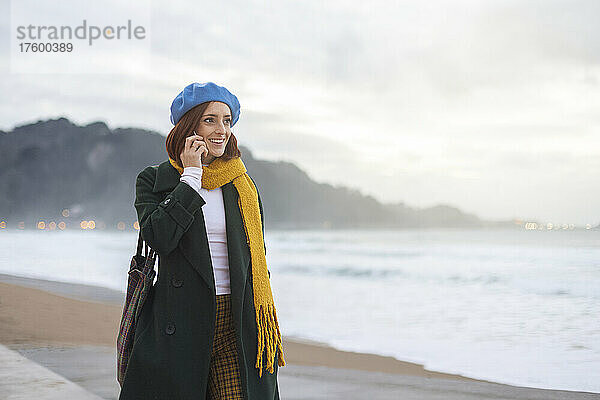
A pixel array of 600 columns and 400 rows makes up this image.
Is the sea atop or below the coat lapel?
below

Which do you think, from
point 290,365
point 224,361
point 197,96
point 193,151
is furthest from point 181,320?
point 290,365

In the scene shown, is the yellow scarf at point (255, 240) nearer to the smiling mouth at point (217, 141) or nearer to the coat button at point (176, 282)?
the smiling mouth at point (217, 141)

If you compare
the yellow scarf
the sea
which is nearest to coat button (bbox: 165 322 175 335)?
the yellow scarf

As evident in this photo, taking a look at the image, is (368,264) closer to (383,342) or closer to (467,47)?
(383,342)

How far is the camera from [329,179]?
79062 mm

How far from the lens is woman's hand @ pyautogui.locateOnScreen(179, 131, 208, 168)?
65.7 inches

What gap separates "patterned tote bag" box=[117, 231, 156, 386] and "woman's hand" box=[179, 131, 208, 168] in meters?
0.21

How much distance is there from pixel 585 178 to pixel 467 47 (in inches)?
794

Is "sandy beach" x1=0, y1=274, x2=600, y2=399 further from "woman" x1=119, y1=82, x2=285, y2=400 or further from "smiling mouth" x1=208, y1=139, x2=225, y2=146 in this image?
"smiling mouth" x1=208, y1=139, x2=225, y2=146

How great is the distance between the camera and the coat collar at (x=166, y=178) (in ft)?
5.54

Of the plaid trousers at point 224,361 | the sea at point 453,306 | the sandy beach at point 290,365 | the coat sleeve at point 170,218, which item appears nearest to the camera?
the coat sleeve at point 170,218

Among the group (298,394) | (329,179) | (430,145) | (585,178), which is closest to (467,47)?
(430,145)

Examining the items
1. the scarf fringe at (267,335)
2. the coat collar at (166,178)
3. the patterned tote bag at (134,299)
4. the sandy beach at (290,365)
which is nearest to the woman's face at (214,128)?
the coat collar at (166,178)

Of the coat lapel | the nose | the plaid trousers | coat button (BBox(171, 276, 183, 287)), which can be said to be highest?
the nose
